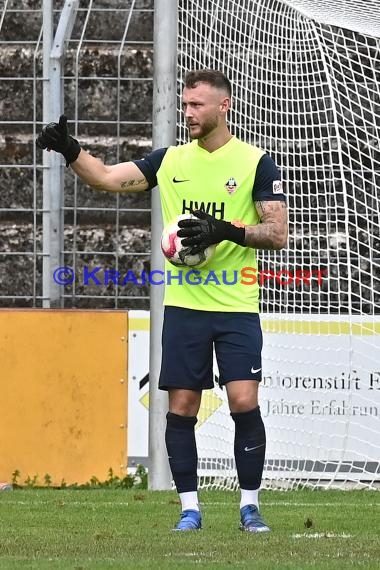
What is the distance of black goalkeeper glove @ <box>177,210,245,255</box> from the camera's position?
5.73m

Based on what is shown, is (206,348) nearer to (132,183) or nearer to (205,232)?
(205,232)

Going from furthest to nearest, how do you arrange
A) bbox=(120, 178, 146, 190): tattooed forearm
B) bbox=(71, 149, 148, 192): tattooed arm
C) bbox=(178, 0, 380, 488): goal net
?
bbox=(178, 0, 380, 488): goal net, bbox=(120, 178, 146, 190): tattooed forearm, bbox=(71, 149, 148, 192): tattooed arm

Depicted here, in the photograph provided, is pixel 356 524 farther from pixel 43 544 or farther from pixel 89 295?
pixel 89 295

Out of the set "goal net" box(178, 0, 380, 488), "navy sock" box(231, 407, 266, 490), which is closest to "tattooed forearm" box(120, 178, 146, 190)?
"navy sock" box(231, 407, 266, 490)

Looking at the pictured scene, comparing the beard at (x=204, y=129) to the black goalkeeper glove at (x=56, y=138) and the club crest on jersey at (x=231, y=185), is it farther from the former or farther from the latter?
the black goalkeeper glove at (x=56, y=138)

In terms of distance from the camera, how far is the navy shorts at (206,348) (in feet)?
19.4

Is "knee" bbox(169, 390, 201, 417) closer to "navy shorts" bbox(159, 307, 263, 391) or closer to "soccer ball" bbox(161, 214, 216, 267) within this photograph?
"navy shorts" bbox(159, 307, 263, 391)

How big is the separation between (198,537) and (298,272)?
388 cm

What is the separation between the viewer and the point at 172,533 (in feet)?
18.8

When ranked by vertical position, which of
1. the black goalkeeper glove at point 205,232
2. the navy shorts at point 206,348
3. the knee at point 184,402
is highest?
the black goalkeeper glove at point 205,232

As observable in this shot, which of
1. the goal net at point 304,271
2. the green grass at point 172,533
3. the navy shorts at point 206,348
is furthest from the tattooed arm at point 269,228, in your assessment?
the goal net at point 304,271

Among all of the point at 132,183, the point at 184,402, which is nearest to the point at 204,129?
the point at 132,183

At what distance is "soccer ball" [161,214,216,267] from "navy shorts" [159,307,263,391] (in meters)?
0.22

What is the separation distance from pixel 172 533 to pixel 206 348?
0.76 meters
